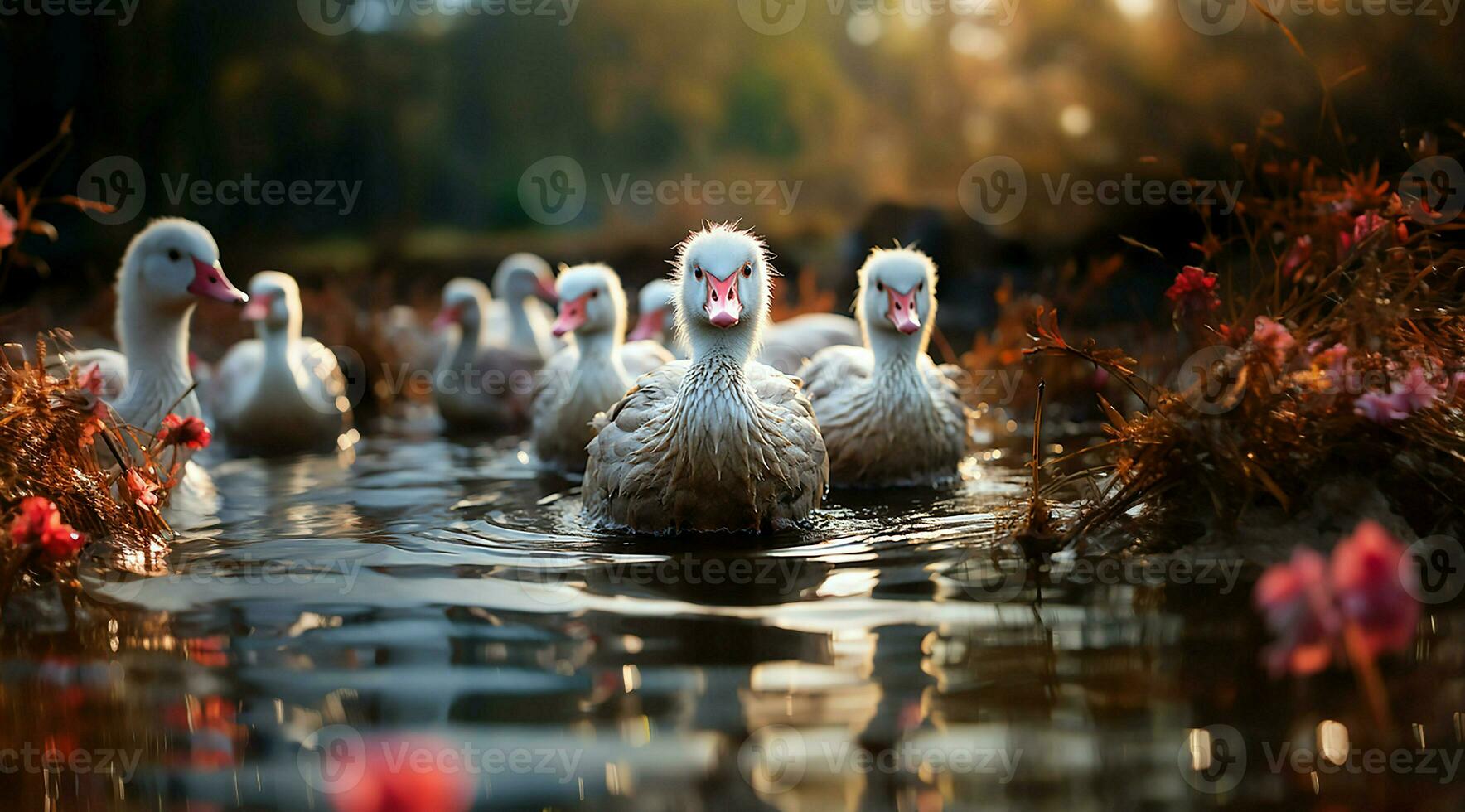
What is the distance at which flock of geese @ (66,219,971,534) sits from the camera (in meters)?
5.48

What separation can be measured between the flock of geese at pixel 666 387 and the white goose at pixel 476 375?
18mm

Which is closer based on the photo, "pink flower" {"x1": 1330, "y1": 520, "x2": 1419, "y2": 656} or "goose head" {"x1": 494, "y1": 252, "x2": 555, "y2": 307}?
"pink flower" {"x1": 1330, "y1": 520, "x2": 1419, "y2": 656}

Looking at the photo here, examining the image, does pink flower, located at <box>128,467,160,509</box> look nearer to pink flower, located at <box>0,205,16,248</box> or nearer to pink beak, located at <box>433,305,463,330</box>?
pink flower, located at <box>0,205,16,248</box>

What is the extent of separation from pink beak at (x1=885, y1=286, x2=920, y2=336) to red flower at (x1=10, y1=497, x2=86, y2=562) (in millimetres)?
3770

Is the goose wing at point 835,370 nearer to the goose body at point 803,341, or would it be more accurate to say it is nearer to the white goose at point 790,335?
the white goose at point 790,335

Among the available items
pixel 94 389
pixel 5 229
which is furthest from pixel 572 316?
pixel 5 229

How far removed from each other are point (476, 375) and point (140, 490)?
4.83 metres

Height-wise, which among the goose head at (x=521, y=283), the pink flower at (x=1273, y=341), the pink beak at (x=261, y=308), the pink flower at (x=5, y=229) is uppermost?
the goose head at (x=521, y=283)

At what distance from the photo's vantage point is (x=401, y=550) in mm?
5254

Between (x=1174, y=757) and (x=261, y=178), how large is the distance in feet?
50.4

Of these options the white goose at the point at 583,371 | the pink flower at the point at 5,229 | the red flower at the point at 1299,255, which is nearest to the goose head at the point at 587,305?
the white goose at the point at 583,371

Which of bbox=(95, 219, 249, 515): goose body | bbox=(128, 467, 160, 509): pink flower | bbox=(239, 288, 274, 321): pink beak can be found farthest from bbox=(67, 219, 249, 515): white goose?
bbox=(239, 288, 274, 321): pink beak

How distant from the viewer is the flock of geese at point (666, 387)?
5484 mm

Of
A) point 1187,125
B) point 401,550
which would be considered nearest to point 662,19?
point 1187,125
